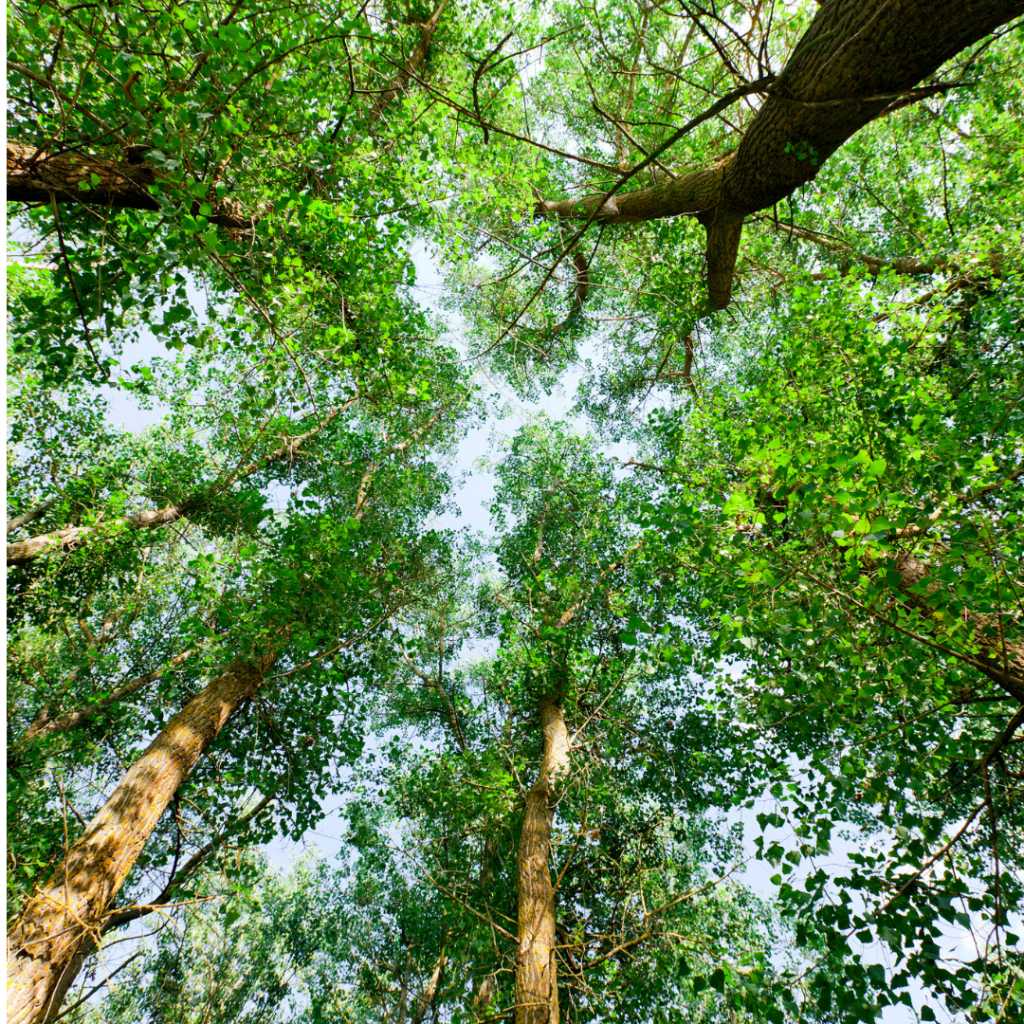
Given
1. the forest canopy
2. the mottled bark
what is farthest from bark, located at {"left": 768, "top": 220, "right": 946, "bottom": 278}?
the mottled bark

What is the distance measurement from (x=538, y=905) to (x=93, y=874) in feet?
12.8

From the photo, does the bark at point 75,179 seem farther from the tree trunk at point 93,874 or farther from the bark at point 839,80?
the tree trunk at point 93,874

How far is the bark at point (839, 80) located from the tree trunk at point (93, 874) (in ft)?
20.1

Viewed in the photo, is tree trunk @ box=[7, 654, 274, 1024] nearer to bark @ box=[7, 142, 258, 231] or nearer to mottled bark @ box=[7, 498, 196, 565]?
mottled bark @ box=[7, 498, 196, 565]

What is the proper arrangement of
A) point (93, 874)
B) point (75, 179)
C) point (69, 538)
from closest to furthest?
point (75, 179), point (93, 874), point (69, 538)

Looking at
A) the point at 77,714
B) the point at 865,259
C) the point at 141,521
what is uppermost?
the point at 865,259

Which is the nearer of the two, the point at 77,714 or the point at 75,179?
the point at 75,179

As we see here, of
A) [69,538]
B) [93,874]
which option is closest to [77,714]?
[69,538]

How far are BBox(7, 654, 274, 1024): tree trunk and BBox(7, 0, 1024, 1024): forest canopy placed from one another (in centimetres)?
3

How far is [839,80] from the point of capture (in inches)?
122

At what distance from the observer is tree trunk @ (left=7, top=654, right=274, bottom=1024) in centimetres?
333

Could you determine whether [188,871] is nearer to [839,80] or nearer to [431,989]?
[431,989]

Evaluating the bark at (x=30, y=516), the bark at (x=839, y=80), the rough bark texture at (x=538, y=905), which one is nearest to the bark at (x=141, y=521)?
the bark at (x=30, y=516)

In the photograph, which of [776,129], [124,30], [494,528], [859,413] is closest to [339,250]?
[124,30]
